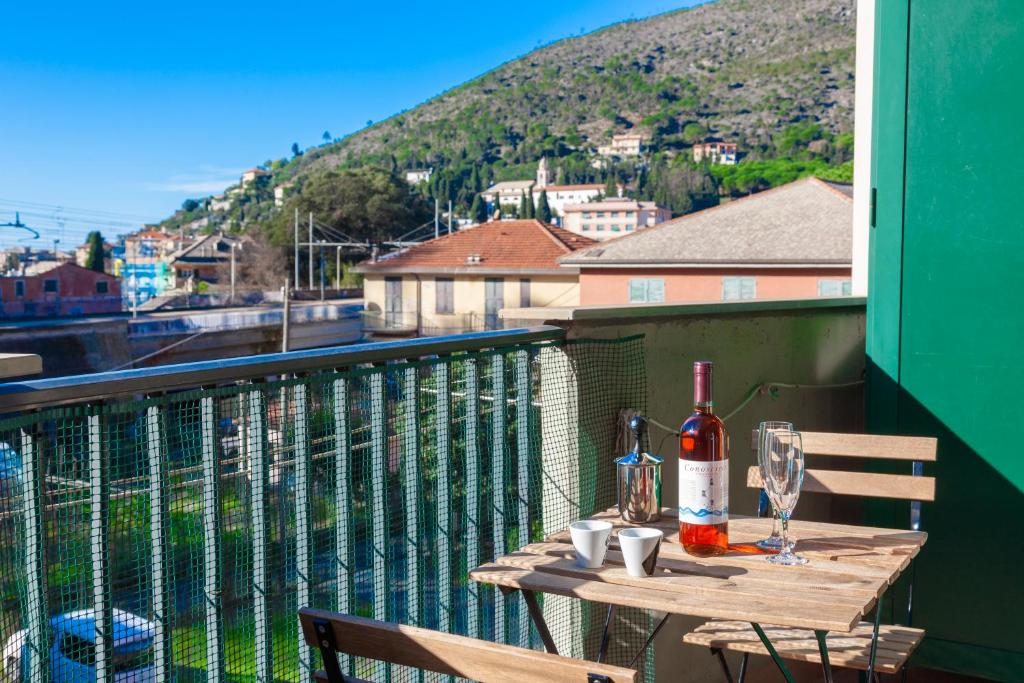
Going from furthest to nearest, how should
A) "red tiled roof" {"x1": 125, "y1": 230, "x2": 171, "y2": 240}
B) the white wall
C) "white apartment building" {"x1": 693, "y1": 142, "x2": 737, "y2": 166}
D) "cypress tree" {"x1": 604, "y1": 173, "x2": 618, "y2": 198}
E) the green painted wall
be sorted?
"red tiled roof" {"x1": 125, "y1": 230, "x2": 171, "y2": 240} < "cypress tree" {"x1": 604, "y1": 173, "x2": 618, "y2": 198} < "white apartment building" {"x1": 693, "y1": 142, "x2": 737, "y2": 166} < the white wall < the green painted wall

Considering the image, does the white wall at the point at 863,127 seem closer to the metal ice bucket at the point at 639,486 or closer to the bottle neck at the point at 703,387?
the metal ice bucket at the point at 639,486

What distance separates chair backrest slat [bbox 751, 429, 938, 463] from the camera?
2.69 metres

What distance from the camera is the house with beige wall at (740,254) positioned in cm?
2964

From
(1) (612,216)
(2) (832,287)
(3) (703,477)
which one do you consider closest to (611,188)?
(1) (612,216)

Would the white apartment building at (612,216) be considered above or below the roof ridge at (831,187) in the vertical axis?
above

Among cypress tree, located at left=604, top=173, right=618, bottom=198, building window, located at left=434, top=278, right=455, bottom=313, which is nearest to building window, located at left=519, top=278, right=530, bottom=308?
building window, located at left=434, top=278, right=455, bottom=313

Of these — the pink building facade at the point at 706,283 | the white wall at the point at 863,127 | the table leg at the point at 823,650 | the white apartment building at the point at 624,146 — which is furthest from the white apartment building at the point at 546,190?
the table leg at the point at 823,650

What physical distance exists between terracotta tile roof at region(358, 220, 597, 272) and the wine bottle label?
126 feet

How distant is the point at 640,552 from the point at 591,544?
0.11m

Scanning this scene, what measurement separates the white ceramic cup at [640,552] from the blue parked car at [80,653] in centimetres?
85

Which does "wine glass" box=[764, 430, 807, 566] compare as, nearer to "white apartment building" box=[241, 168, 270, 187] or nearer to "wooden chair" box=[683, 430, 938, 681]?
"wooden chair" box=[683, 430, 938, 681]

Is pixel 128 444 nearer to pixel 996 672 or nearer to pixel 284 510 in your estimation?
pixel 284 510

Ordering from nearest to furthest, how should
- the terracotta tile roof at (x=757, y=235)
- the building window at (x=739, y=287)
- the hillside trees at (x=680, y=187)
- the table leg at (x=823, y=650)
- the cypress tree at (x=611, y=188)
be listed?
the table leg at (x=823, y=650)
the terracotta tile roof at (x=757, y=235)
the building window at (x=739, y=287)
the hillside trees at (x=680, y=187)
the cypress tree at (x=611, y=188)

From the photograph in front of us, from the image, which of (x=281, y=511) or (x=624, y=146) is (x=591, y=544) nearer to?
(x=281, y=511)
